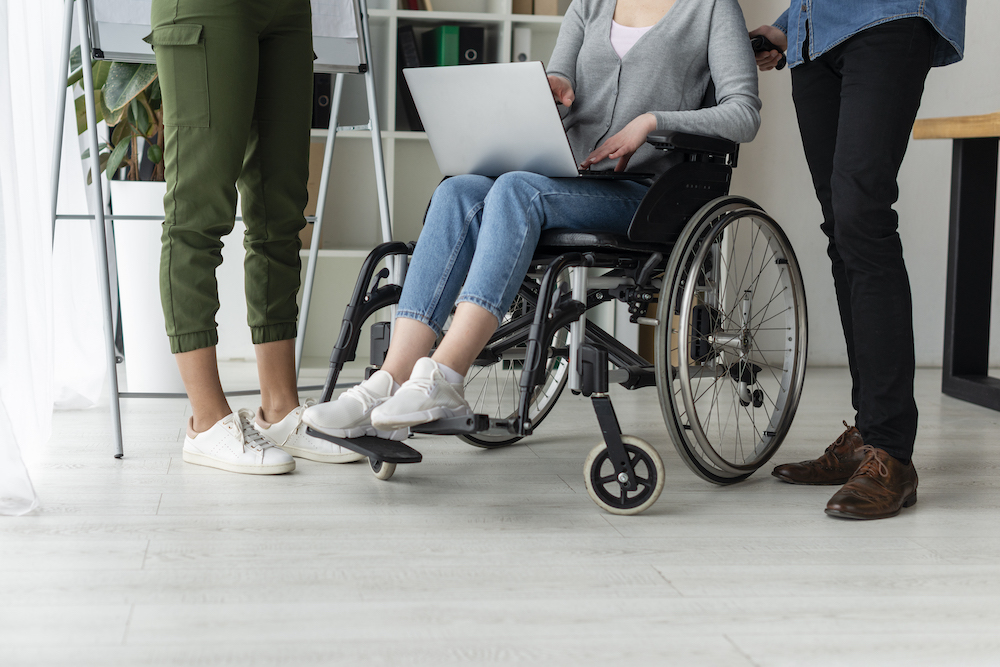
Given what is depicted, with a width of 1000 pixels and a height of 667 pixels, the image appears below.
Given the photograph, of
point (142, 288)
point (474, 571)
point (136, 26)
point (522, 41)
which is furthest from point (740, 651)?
point (522, 41)

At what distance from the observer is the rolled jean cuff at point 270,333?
178 centimetres

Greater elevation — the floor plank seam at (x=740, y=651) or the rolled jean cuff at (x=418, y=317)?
the rolled jean cuff at (x=418, y=317)

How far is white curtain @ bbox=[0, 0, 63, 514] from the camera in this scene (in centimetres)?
146

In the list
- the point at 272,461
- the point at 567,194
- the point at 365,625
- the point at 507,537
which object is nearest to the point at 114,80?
the point at 272,461

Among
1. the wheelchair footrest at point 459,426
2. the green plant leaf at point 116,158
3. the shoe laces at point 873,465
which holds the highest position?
the green plant leaf at point 116,158

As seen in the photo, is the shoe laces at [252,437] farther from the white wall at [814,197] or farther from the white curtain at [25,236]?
the white wall at [814,197]

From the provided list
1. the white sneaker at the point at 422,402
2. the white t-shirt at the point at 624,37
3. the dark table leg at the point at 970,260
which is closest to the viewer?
the white sneaker at the point at 422,402

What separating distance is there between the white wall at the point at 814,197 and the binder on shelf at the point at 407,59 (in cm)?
122

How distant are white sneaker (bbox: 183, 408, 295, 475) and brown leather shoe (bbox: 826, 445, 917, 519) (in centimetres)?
96

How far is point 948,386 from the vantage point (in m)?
2.78

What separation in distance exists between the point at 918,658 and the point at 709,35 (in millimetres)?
1154

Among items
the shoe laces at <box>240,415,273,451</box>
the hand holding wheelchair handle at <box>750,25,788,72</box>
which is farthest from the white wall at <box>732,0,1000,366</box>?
the shoe laces at <box>240,415,273,451</box>

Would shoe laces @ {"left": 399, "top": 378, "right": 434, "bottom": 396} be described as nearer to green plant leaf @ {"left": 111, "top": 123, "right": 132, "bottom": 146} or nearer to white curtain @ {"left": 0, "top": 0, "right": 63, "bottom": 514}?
white curtain @ {"left": 0, "top": 0, "right": 63, "bottom": 514}

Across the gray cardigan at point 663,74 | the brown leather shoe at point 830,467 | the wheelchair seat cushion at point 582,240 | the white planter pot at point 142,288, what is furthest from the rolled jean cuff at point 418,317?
the white planter pot at point 142,288
